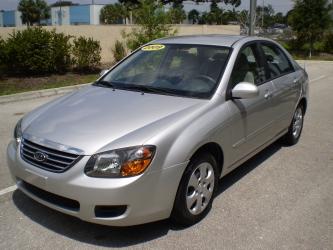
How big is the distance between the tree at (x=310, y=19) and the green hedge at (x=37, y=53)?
53.8ft

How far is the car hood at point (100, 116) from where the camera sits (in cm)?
336

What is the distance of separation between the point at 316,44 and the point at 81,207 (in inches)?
1068

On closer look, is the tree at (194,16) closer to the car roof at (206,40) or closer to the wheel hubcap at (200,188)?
the car roof at (206,40)

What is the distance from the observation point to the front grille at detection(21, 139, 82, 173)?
3.25 meters

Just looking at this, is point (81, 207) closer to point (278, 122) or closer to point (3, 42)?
point (278, 122)

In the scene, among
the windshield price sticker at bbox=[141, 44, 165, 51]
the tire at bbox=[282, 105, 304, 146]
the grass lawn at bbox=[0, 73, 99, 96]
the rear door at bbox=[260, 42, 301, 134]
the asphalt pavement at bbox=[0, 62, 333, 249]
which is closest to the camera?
the asphalt pavement at bbox=[0, 62, 333, 249]

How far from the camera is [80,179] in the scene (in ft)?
10.5

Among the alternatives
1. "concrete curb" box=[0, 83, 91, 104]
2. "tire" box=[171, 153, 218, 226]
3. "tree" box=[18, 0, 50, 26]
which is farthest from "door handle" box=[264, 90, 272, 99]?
"tree" box=[18, 0, 50, 26]

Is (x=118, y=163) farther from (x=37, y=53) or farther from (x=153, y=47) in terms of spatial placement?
(x=37, y=53)

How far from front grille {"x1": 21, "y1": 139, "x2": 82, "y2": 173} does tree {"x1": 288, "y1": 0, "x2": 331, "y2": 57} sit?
24.4 m

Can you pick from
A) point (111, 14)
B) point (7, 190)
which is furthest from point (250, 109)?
point (111, 14)

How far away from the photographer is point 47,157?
3.36 metres

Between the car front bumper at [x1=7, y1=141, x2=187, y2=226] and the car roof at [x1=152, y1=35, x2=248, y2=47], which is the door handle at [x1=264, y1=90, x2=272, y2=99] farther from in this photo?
the car front bumper at [x1=7, y1=141, x2=187, y2=226]

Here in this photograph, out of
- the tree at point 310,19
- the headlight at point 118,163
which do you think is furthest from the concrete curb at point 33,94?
the tree at point 310,19
